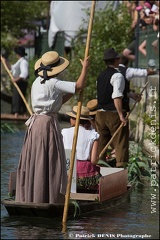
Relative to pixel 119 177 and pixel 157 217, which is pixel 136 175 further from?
pixel 157 217

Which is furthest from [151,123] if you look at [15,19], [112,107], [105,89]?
[15,19]

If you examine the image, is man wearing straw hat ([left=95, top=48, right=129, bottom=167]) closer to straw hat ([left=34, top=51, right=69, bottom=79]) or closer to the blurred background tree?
straw hat ([left=34, top=51, right=69, bottom=79])

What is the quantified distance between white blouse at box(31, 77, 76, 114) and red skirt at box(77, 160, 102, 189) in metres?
1.25

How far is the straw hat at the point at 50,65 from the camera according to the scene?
37.1 ft

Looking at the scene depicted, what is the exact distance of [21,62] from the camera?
25328mm

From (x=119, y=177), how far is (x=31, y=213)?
1.77 meters

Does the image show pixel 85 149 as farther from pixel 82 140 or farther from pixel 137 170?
pixel 137 170

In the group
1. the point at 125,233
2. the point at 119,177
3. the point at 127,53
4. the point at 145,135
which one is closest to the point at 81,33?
the point at 127,53

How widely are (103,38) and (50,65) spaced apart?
1188cm

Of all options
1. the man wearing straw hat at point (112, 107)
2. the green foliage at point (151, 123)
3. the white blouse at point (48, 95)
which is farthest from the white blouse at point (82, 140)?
the green foliage at point (151, 123)

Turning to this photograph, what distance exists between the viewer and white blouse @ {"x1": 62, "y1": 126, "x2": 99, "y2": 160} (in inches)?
484

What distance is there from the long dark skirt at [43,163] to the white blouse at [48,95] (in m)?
0.13

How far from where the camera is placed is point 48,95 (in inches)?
444

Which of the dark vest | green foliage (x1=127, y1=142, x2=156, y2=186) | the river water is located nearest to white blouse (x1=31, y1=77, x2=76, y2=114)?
the river water
